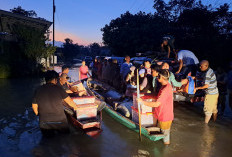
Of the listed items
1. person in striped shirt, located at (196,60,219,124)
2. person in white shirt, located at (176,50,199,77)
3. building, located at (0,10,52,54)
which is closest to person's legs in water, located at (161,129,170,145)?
person in striped shirt, located at (196,60,219,124)

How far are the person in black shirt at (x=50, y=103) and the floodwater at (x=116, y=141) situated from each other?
2.79 ft

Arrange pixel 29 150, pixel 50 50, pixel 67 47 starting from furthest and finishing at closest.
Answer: pixel 67 47 → pixel 50 50 → pixel 29 150

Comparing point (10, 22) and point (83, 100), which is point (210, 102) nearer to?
point (83, 100)

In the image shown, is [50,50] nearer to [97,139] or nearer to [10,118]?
[10,118]

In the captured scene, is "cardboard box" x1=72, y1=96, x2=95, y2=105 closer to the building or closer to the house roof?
the building

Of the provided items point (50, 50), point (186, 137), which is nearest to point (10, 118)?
point (186, 137)

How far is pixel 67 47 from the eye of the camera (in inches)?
2333

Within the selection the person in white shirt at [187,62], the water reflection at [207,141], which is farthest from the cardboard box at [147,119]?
the person in white shirt at [187,62]

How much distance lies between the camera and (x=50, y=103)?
410 centimetres

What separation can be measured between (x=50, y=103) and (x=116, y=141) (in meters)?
2.32

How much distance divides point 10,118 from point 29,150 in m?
3.02

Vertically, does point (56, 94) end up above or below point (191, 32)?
below

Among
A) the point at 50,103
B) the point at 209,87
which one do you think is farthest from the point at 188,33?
the point at 50,103

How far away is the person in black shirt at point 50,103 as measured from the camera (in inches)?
160
